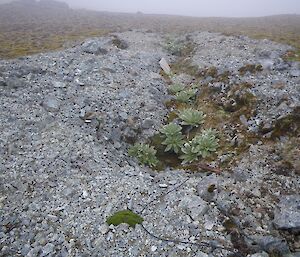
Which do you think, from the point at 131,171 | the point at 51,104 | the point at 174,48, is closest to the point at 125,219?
the point at 131,171

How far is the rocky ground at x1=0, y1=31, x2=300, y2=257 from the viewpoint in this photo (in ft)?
30.4

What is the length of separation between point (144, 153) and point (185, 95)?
20.1ft

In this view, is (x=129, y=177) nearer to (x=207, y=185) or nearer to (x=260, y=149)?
(x=207, y=185)

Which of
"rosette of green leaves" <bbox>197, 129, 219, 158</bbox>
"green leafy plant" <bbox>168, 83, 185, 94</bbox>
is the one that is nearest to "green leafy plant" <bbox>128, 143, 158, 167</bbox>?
"rosette of green leaves" <bbox>197, 129, 219, 158</bbox>

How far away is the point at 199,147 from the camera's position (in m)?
13.2

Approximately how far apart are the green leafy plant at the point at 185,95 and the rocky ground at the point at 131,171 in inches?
22.0

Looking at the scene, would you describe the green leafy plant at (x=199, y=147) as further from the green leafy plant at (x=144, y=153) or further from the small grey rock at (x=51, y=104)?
the small grey rock at (x=51, y=104)

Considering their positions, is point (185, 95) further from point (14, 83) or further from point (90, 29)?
point (90, 29)

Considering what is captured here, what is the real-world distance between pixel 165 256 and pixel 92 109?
9.17m

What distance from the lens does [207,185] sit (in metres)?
11.0

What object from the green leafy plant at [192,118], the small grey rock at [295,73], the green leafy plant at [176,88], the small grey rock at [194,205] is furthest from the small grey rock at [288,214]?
the green leafy plant at [176,88]

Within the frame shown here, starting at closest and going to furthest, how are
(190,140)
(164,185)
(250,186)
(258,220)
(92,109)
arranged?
(258,220)
(250,186)
(164,185)
(190,140)
(92,109)

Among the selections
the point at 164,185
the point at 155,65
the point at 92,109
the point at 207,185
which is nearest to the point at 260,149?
the point at 207,185

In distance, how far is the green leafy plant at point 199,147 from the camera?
516 inches
